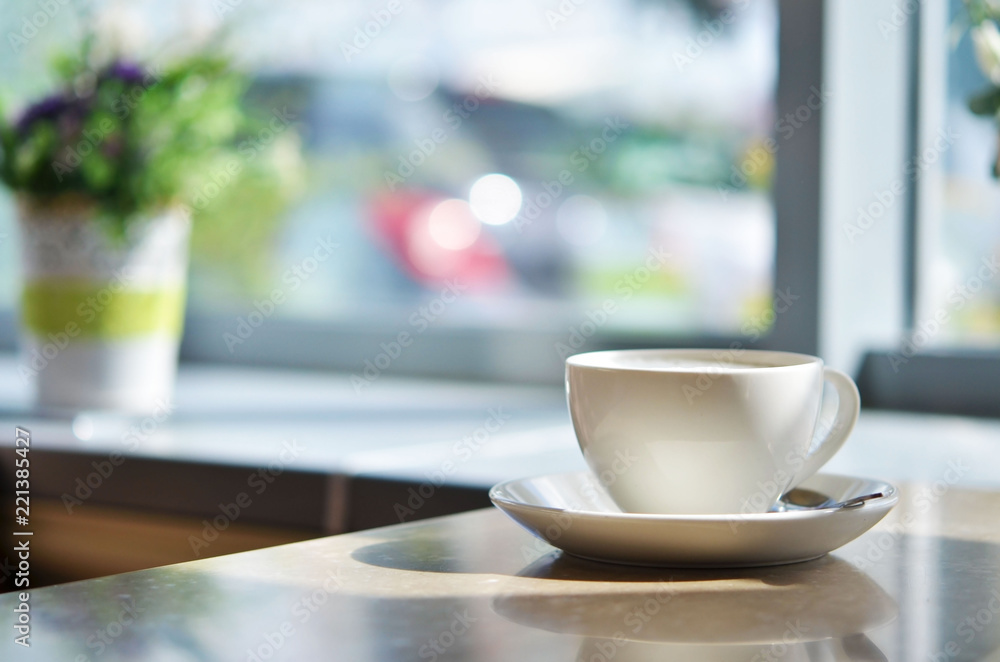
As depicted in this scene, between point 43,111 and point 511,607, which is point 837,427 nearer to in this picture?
point 511,607

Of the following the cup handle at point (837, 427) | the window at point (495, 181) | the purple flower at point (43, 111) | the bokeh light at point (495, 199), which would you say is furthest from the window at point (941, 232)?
the purple flower at point (43, 111)

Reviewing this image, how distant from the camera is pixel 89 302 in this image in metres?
1.46

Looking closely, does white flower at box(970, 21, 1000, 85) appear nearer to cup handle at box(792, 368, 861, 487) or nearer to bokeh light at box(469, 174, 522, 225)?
cup handle at box(792, 368, 861, 487)

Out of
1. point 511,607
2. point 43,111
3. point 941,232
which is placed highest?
point 43,111

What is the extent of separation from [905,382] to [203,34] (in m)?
1.14

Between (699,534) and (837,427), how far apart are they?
5.9 inches

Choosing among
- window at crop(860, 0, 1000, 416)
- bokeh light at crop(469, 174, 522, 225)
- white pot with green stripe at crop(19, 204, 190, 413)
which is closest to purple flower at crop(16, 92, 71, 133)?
white pot with green stripe at crop(19, 204, 190, 413)

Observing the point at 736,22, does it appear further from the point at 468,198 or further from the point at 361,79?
the point at 361,79

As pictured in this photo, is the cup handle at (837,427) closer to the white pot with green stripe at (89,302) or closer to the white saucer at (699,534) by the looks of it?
the white saucer at (699,534)

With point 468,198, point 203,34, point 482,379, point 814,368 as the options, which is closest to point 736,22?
point 468,198

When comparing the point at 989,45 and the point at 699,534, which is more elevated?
the point at 989,45

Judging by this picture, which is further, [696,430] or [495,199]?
[495,199]

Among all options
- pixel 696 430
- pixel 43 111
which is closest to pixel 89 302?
pixel 43 111

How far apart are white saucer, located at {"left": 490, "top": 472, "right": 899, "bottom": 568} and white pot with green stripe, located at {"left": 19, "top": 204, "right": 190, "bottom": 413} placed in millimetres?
1053
